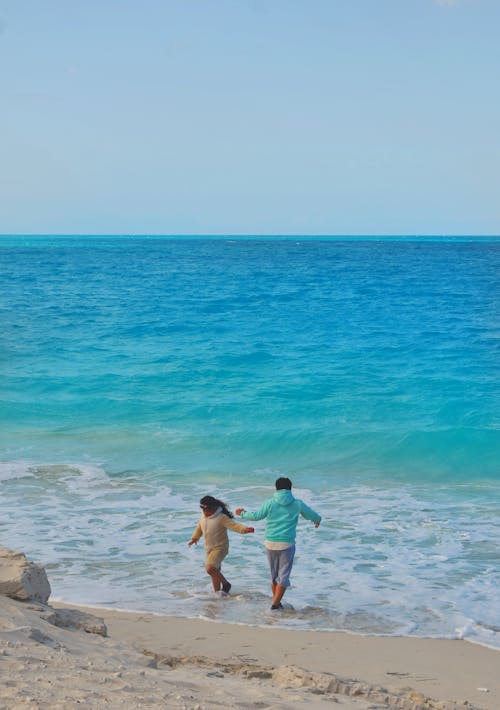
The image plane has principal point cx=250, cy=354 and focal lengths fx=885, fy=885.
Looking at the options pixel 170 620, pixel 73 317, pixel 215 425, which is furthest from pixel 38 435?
pixel 73 317

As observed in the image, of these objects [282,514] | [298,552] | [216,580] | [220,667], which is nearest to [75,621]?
[220,667]

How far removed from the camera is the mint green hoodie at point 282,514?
28.0 ft

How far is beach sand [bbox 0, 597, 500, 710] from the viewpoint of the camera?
4898mm

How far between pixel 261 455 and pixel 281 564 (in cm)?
684

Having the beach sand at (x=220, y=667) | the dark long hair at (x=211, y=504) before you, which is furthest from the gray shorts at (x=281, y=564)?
the beach sand at (x=220, y=667)

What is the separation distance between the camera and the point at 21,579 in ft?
21.5

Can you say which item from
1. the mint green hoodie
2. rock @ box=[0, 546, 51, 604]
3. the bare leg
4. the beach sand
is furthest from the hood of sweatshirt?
rock @ box=[0, 546, 51, 604]

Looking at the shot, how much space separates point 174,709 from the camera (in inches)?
182

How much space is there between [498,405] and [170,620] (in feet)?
41.4

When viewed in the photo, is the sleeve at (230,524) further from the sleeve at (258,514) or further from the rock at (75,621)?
the rock at (75,621)

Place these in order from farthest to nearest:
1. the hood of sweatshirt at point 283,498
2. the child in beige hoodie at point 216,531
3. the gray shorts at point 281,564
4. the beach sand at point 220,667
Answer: the child in beige hoodie at point 216,531, the hood of sweatshirt at point 283,498, the gray shorts at point 281,564, the beach sand at point 220,667

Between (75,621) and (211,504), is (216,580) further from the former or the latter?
(75,621)

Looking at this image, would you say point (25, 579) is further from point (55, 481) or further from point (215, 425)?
point (215, 425)

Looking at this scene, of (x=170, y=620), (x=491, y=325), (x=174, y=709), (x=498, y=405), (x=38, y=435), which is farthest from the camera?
(x=491, y=325)
